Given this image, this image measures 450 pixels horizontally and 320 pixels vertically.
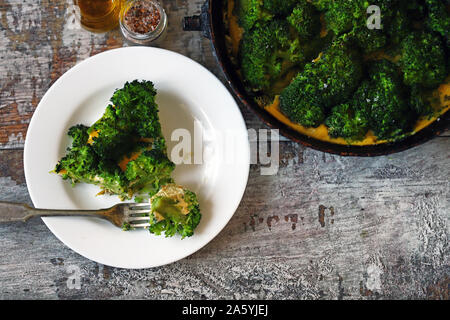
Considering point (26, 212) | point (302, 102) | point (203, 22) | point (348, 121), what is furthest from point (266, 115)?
point (26, 212)

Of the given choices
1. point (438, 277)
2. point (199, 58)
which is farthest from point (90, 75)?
point (438, 277)

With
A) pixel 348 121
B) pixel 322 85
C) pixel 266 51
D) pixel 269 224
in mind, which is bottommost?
pixel 269 224

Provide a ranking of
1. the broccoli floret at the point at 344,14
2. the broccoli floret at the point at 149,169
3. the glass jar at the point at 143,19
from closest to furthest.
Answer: the broccoli floret at the point at 344,14
the broccoli floret at the point at 149,169
the glass jar at the point at 143,19

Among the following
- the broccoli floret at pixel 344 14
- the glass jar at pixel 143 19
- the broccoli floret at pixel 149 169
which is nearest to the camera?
the broccoli floret at pixel 344 14

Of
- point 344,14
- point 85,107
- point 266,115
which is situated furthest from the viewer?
point 85,107

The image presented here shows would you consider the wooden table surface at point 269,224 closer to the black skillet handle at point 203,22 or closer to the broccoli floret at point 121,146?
the black skillet handle at point 203,22

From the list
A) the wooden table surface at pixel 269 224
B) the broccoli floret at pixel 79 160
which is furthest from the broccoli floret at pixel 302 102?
the broccoli floret at pixel 79 160

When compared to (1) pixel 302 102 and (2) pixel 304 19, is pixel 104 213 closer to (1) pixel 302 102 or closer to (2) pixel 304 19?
(1) pixel 302 102
